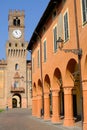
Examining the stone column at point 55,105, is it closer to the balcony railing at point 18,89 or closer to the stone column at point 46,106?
the stone column at point 46,106

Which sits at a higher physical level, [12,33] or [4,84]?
[12,33]

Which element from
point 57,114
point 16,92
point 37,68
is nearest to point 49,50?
point 57,114

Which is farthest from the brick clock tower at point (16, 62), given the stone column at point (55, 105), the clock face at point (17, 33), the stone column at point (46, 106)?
the stone column at point (55, 105)

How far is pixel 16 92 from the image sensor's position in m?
73.4

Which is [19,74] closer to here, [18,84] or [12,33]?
[18,84]

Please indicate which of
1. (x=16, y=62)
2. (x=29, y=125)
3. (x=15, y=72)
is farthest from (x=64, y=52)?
(x=16, y=62)

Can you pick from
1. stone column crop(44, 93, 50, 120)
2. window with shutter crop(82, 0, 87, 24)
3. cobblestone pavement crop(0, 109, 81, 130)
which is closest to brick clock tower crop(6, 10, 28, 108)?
cobblestone pavement crop(0, 109, 81, 130)

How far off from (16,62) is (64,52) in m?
55.9

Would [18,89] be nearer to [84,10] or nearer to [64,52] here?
[64,52]

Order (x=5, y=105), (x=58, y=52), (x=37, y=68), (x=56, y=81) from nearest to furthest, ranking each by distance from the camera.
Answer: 1. (x=58, y=52)
2. (x=56, y=81)
3. (x=37, y=68)
4. (x=5, y=105)

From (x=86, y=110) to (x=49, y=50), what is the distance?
990 cm

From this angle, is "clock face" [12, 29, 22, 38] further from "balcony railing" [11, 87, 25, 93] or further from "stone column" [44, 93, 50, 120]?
"stone column" [44, 93, 50, 120]

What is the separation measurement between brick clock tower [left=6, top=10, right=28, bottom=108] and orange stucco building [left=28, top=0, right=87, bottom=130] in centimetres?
4333

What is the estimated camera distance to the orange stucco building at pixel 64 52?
632 inches
